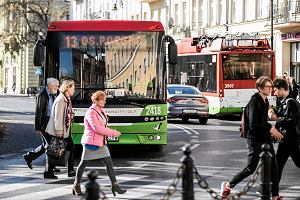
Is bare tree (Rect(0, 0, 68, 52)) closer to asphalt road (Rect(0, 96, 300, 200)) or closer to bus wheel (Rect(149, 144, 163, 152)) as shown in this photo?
asphalt road (Rect(0, 96, 300, 200))

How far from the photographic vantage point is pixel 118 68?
1655 cm

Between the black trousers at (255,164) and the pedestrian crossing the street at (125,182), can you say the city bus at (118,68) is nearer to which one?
the pedestrian crossing the street at (125,182)

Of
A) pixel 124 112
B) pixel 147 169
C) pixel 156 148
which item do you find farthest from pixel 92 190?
pixel 156 148

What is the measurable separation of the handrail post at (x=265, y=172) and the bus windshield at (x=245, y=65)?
77.8 feet

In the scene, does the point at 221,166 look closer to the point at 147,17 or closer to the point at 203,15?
the point at 203,15

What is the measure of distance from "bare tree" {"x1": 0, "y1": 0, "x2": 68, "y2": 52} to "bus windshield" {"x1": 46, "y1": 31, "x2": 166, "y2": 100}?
52.2 m

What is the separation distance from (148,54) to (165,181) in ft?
14.5

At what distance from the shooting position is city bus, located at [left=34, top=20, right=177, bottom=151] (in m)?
16.4

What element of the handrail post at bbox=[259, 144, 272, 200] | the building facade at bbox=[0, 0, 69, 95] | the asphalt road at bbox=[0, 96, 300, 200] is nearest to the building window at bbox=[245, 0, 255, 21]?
the asphalt road at bbox=[0, 96, 300, 200]

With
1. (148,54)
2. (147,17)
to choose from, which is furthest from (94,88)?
(147,17)

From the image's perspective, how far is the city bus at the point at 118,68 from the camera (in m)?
16.4

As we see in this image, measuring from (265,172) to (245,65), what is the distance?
2431 centimetres

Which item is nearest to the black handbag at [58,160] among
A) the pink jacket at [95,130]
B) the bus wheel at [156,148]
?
the pink jacket at [95,130]

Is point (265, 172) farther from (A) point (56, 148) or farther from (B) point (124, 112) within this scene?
(B) point (124, 112)
